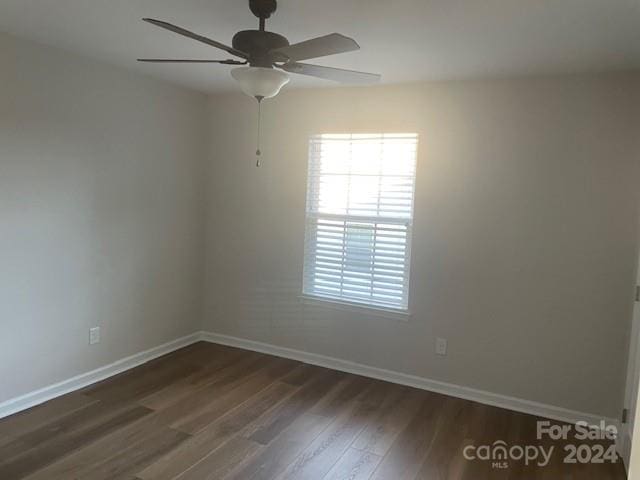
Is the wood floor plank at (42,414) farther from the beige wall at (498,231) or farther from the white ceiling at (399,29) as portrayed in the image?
the white ceiling at (399,29)

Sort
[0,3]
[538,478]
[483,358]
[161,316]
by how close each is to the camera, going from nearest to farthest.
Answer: [0,3], [538,478], [483,358], [161,316]

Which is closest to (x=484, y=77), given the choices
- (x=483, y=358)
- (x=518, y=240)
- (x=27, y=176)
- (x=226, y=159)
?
(x=518, y=240)

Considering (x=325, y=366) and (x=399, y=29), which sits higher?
(x=399, y=29)

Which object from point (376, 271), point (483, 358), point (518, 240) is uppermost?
point (518, 240)

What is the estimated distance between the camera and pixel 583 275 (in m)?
3.12

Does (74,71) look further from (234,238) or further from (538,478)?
(538,478)

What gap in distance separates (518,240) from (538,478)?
1.50 m

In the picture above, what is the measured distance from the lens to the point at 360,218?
3818mm

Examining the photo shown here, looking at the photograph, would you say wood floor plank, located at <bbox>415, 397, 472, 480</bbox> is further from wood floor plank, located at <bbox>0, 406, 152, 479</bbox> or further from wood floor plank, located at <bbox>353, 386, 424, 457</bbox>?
wood floor plank, located at <bbox>0, 406, 152, 479</bbox>

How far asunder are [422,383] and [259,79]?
2.68 m

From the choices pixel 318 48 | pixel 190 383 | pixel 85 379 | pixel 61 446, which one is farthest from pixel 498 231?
pixel 85 379

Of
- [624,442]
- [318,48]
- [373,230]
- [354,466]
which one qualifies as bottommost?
[354,466]

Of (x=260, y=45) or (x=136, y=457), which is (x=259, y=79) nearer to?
(x=260, y=45)

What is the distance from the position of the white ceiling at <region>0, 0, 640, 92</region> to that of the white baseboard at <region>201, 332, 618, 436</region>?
7.48ft
